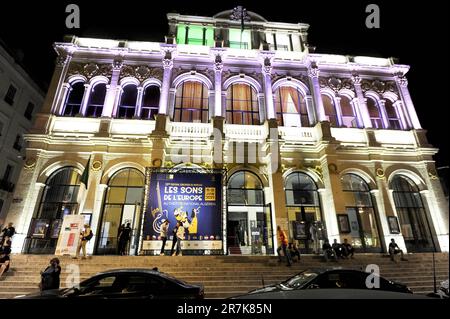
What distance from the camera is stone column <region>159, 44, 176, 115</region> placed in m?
16.0

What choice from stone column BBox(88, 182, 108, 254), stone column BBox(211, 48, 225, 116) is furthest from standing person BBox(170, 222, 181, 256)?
stone column BBox(211, 48, 225, 116)

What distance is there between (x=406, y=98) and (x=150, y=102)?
18253mm

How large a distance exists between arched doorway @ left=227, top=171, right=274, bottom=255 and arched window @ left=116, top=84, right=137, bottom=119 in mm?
7972

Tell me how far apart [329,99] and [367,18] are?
28.2ft

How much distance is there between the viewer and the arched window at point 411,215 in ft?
50.3

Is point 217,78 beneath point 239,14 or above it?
beneath

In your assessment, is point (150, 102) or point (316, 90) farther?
point (316, 90)

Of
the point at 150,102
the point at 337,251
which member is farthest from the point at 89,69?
the point at 337,251

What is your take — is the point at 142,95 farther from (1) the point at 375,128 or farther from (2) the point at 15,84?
(1) the point at 375,128

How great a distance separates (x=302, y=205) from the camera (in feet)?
51.2

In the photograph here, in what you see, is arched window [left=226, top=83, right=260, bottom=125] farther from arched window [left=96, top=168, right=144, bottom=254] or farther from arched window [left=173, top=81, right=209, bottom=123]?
arched window [left=96, top=168, right=144, bottom=254]

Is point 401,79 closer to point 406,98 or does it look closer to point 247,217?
point 406,98

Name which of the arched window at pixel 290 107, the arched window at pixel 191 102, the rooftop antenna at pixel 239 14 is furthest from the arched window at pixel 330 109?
the rooftop antenna at pixel 239 14

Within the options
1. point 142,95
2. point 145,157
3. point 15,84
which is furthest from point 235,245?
point 15,84
